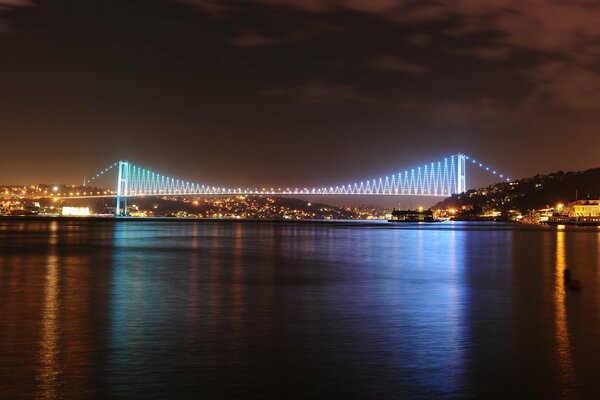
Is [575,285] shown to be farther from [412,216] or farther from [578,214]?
[412,216]

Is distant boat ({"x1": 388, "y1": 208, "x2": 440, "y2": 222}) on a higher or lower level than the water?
higher

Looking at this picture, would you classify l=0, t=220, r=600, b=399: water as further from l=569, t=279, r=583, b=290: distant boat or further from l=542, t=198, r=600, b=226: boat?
l=542, t=198, r=600, b=226: boat

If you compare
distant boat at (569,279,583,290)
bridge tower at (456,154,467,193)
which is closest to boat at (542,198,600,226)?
bridge tower at (456,154,467,193)

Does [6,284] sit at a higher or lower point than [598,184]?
lower

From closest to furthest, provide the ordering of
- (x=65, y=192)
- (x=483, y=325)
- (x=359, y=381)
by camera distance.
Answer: (x=359, y=381), (x=483, y=325), (x=65, y=192)

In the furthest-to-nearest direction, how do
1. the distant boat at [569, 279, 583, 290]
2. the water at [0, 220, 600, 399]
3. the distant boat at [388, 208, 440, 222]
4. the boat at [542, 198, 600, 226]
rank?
the distant boat at [388, 208, 440, 222], the boat at [542, 198, 600, 226], the distant boat at [569, 279, 583, 290], the water at [0, 220, 600, 399]

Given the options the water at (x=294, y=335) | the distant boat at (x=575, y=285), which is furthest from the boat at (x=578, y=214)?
the water at (x=294, y=335)

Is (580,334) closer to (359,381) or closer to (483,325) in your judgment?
(483,325)

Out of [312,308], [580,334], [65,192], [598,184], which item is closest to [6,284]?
[312,308]
